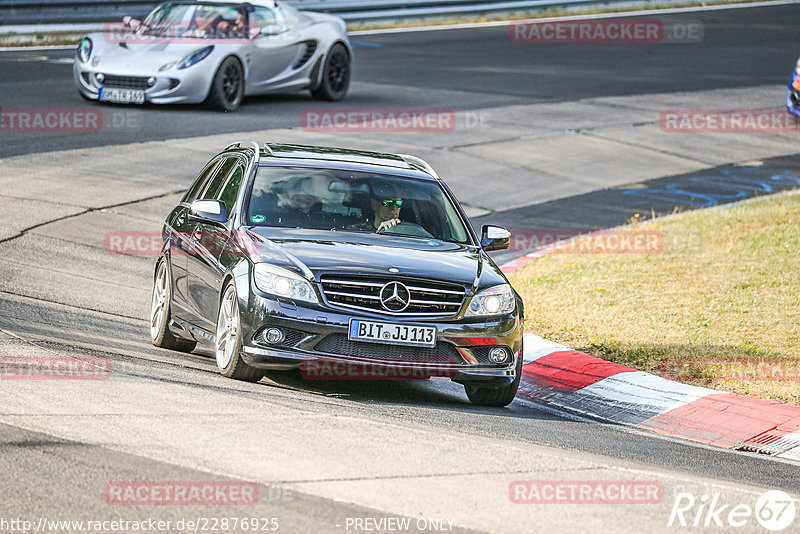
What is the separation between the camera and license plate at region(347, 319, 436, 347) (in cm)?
793

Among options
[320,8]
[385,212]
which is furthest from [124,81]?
[320,8]

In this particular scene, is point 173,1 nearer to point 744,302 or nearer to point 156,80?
point 156,80

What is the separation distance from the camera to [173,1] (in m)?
20.7

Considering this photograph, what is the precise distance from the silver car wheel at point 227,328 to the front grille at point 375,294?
0.64m

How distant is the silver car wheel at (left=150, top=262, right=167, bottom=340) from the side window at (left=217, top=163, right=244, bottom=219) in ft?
2.49

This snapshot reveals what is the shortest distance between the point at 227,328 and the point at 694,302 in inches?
204

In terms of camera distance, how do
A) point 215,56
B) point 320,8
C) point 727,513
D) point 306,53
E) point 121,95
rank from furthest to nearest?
point 320,8 → point 306,53 → point 215,56 → point 121,95 → point 727,513

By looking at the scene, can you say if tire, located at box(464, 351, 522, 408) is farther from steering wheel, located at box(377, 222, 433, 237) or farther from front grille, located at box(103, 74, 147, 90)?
front grille, located at box(103, 74, 147, 90)

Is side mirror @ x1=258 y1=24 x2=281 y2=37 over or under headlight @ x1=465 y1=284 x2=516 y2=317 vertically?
over

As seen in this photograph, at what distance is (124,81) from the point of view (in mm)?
18812

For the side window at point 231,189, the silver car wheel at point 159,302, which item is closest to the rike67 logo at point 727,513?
the side window at point 231,189

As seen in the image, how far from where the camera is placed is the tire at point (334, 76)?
21656 millimetres

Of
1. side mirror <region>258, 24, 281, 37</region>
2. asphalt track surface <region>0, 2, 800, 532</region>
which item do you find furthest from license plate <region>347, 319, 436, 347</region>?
side mirror <region>258, 24, 281, 37</region>

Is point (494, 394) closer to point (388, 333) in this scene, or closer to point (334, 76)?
point (388, 333)
